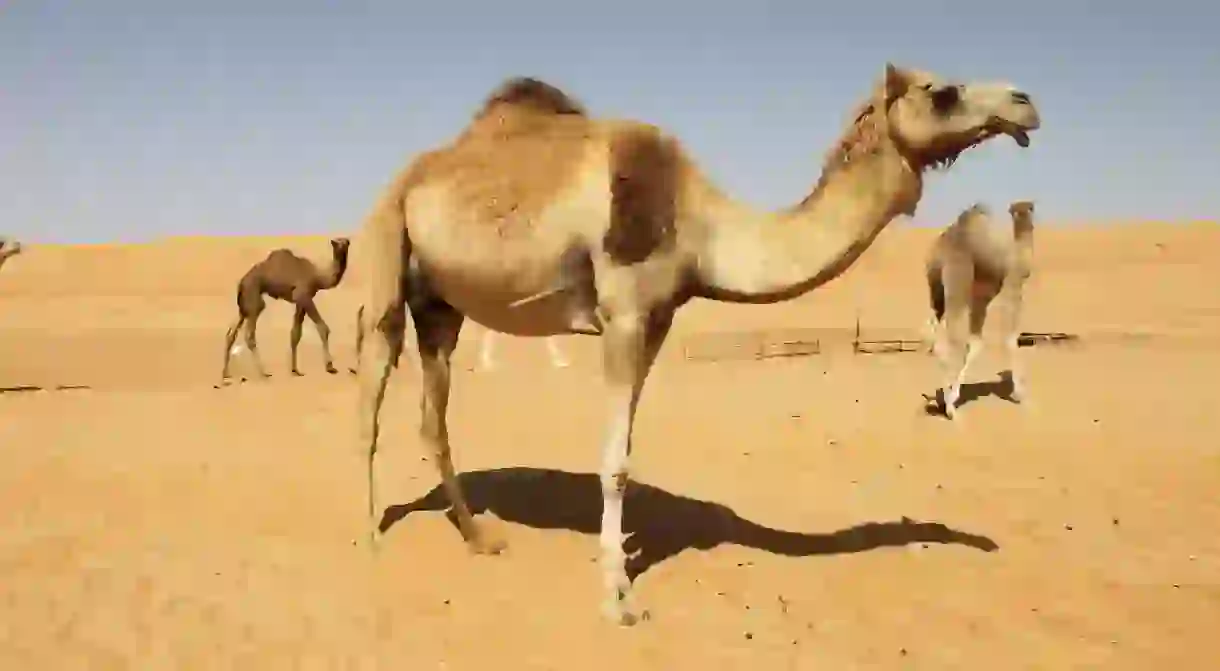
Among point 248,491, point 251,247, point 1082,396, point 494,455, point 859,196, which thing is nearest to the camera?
point 859,196

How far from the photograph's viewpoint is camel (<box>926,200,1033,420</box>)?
37.6 ft

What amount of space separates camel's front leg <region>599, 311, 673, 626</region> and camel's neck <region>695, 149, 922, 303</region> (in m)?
0.46

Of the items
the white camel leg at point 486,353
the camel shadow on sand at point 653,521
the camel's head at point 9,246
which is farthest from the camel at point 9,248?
the camel shadow on sand at point 653,521

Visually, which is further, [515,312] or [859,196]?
[515,312]

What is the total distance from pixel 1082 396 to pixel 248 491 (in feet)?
30.1

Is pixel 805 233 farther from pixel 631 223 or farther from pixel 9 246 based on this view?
pixel 9 246

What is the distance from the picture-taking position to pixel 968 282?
469 inches

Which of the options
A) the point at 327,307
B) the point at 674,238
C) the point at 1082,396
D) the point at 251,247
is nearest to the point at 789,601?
the point at 674,238

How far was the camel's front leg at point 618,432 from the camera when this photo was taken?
5.57 m

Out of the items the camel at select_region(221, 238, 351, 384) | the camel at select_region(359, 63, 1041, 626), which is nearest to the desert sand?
the camel at select_region(359, 63, 1041, 626)

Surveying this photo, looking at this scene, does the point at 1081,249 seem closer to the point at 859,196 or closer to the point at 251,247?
the point at 251,247

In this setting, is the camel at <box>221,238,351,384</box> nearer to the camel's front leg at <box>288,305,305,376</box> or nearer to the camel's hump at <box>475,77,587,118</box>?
the camel's front leg at <box>288,305,305,376</box>

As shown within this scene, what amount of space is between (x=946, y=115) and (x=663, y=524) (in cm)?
335

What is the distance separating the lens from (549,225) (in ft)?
18.9
